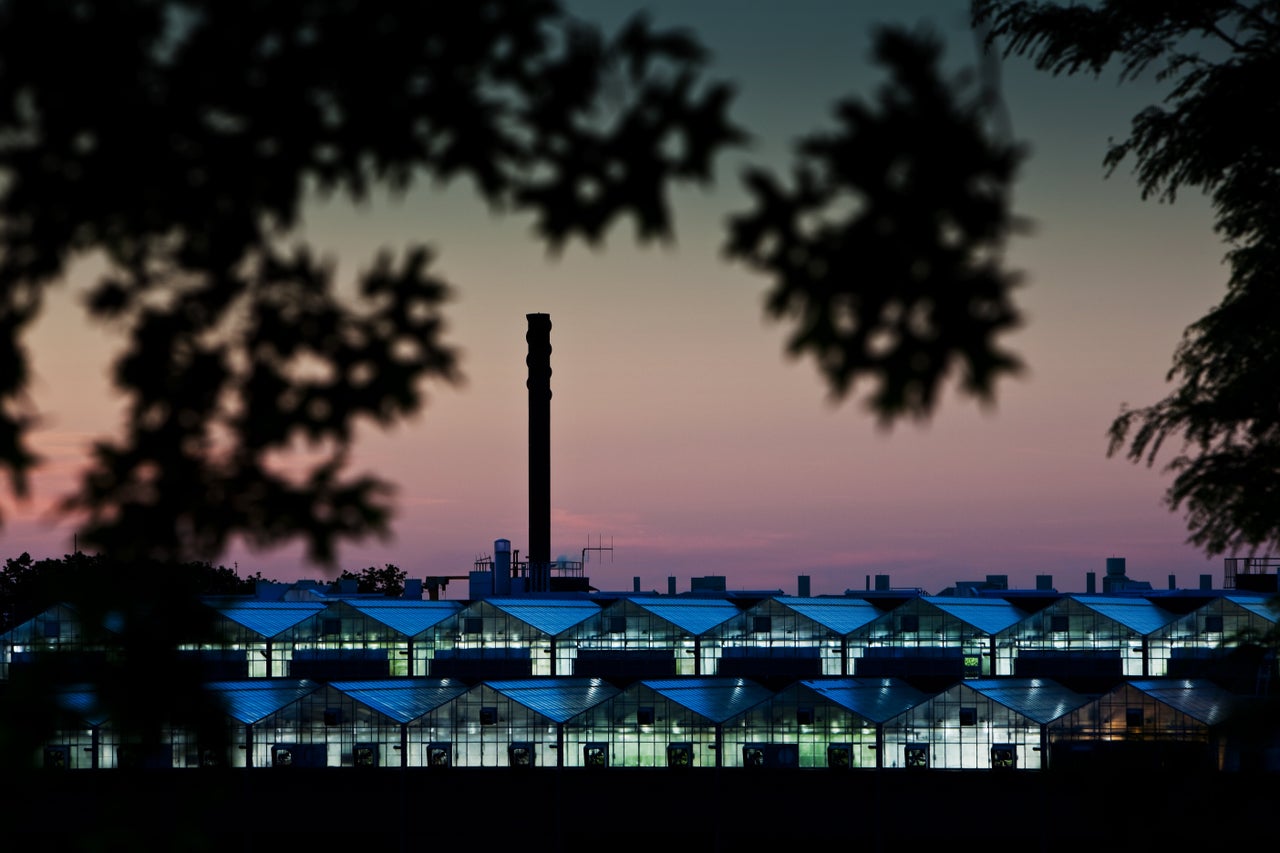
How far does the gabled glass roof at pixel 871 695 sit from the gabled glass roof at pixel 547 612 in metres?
18.2

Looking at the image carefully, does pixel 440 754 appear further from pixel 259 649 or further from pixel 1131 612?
pixel 1131 612

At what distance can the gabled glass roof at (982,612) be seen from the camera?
3649 inches

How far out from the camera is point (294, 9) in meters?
7.01

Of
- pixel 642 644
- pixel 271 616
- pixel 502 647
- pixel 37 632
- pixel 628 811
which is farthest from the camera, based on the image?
pixel 271 616

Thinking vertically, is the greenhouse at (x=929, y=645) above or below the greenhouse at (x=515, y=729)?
above

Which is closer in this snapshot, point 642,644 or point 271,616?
point 642,644

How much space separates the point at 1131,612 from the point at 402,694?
3839cm

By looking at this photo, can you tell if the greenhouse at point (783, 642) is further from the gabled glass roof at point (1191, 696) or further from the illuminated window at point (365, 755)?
the illuminated window at point (365, 755)

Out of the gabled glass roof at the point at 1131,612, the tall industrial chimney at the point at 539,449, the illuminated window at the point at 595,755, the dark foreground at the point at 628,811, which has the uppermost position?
the tall industrial chimney at the point at 539,449

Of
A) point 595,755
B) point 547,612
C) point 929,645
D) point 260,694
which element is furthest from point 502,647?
point 929,645

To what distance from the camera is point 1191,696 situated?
7494cm

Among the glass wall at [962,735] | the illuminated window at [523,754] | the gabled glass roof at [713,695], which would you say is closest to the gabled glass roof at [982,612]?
the gabled glass roof at [713,695]

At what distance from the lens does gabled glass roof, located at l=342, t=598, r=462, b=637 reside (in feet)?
311

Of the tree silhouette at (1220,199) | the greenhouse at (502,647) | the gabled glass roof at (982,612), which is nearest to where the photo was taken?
the tree silhouette at (1220,199)
